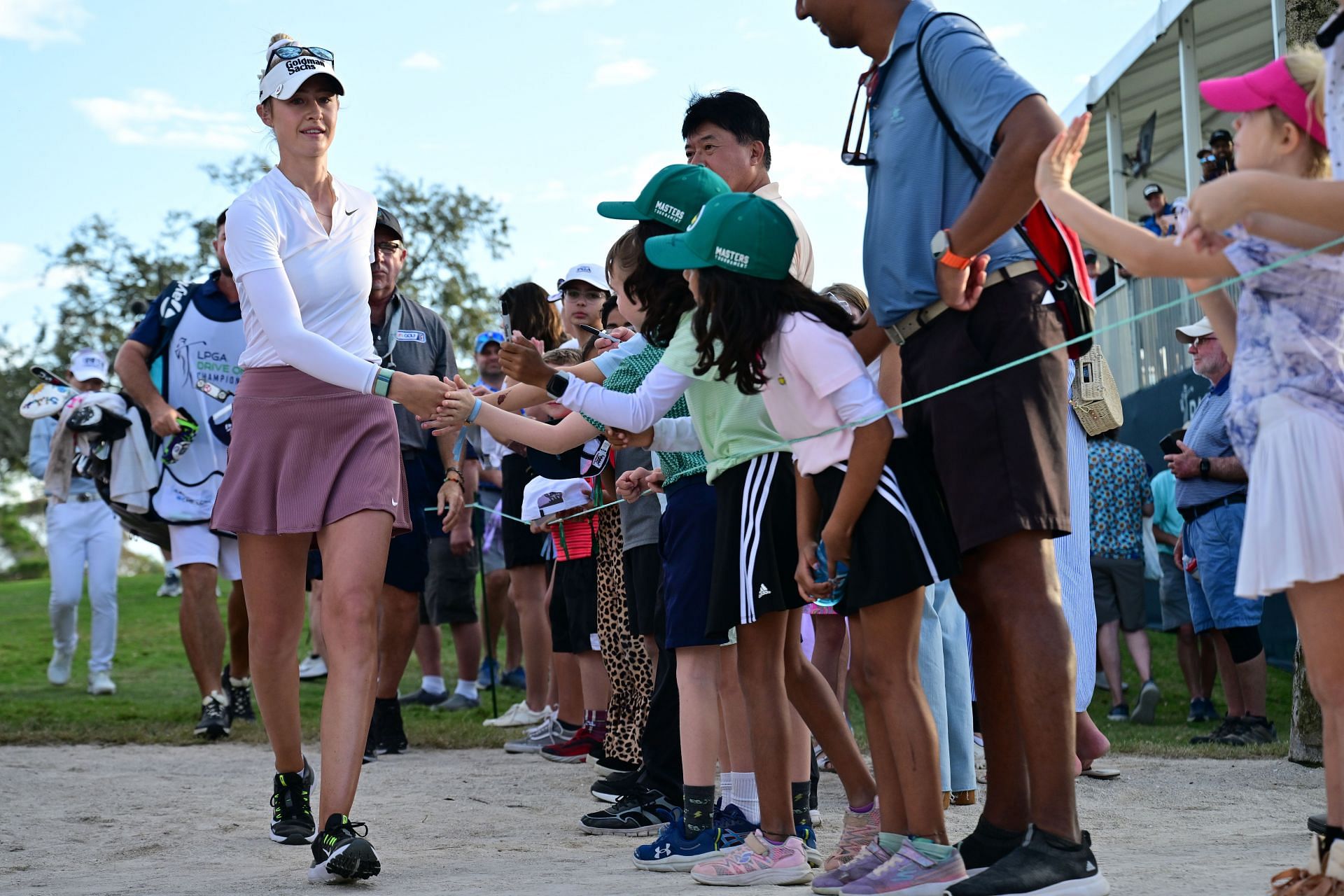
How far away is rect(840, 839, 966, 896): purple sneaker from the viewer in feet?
10.9

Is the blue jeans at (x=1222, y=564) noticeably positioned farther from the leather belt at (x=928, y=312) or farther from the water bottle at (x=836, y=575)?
the leather belt at (x=928, y=312)

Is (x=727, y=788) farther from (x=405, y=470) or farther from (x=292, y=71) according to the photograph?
(x=405, y=470)

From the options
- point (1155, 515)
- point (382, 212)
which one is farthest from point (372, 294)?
point (1155, 515)

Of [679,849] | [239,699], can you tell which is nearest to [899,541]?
[679,849]

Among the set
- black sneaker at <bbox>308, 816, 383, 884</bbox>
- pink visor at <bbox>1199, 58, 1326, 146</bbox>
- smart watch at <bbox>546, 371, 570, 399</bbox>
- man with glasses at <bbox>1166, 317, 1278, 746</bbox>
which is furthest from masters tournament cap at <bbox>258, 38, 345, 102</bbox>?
man with glasses at <bbox>1166, 317, 1278, 746</bbox>

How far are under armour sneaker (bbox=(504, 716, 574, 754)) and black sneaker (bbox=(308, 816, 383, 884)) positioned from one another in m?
3.43

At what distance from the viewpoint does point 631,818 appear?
4.98 m

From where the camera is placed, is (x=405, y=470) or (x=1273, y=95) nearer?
(x=1273, y=95)

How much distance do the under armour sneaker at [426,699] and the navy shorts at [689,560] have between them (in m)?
5.77

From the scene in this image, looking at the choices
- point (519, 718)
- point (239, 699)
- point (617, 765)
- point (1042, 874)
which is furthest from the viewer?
point (519, 718)

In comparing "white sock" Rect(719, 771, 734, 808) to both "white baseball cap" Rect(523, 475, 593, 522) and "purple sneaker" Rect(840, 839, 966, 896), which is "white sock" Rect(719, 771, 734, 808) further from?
"white baseball cap" Rect(523, 475, 593, 522)

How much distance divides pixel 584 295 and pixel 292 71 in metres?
2.71

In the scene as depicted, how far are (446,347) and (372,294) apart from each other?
2.02 feet

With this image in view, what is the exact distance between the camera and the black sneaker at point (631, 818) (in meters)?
4.98
